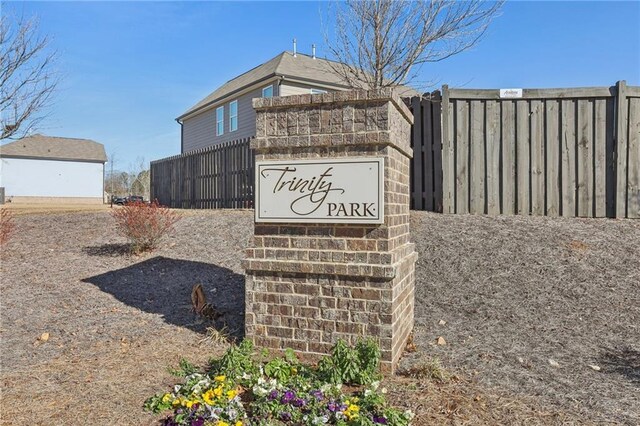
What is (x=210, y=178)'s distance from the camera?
43.6 ft

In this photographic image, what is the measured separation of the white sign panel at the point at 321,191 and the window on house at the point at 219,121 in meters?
16.6

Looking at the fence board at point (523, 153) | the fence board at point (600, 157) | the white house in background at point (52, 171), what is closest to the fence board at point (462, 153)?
the fence board at point (523, 153)

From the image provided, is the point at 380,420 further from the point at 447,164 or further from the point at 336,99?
the point at 447,164

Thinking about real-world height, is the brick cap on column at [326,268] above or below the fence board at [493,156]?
below

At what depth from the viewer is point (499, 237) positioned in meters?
6.31

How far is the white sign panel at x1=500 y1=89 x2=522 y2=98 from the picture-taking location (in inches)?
285

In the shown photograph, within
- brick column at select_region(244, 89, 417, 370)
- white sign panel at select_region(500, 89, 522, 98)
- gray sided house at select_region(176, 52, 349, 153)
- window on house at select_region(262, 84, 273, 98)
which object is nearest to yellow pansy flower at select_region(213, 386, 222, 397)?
brick column at select_region(244, 89, 417, 370)

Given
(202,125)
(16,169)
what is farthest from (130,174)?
(202,125)

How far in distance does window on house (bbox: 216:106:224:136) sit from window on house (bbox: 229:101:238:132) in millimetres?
931

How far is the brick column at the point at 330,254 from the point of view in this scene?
347cm

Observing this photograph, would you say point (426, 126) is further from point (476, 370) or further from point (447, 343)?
point (476, 370)

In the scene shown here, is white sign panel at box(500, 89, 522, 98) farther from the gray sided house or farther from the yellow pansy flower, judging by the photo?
the gray sided house

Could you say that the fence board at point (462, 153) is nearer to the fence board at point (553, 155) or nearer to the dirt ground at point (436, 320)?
the dirt ground at point (436, 320)

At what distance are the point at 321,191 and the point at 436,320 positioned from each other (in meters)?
2.07
